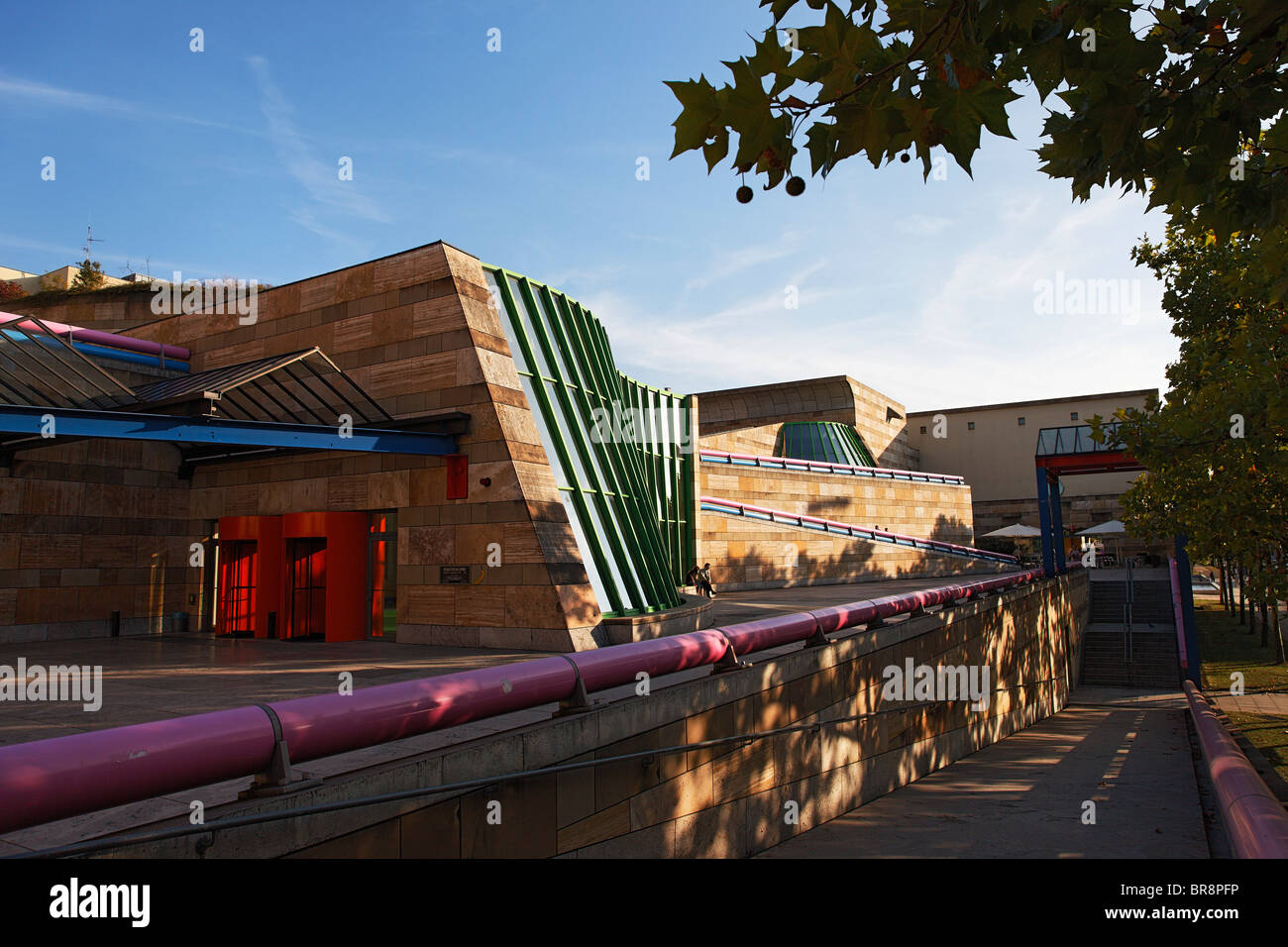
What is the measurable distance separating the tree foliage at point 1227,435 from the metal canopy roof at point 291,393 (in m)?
13.1

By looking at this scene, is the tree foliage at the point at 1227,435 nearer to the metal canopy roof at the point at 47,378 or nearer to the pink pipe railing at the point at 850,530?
the pink pipe railing at the point at 850,530

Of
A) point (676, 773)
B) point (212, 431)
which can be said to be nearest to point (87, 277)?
point (212, 431)

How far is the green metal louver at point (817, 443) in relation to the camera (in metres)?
47.8

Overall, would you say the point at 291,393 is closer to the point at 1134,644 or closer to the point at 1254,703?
the point at 1254,703

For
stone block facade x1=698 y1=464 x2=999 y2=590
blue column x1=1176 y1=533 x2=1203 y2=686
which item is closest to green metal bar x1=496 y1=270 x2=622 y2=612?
stone block facade x1=698 y1=464 x2=999 y2=590

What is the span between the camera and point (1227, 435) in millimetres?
13359

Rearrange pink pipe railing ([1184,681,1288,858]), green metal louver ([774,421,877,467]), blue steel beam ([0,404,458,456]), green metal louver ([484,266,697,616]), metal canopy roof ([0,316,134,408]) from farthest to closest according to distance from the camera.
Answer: green metal louver ([774,421,877,467])
metal canopy roof ([0,316,134,408])
green metal louver ([484,266,697,616])
blue steel beam ([0,404,458,456])
pink pipe railing ([1184,681,1288,858])

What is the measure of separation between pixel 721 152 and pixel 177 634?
53.5 feet

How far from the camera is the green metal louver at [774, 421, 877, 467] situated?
47844 millimetres

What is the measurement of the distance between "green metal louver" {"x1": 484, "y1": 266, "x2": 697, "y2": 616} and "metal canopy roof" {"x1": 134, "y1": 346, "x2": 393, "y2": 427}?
2.94 metres

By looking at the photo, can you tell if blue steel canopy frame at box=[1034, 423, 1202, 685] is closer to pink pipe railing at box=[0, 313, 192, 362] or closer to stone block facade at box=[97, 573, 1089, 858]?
stone block facade at box=[97, 573, 1089, 858]

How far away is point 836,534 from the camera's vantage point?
34.4 m

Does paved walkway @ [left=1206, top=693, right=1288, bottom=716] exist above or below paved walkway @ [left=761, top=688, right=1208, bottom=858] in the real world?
below

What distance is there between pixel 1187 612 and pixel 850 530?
1251 centimetres
